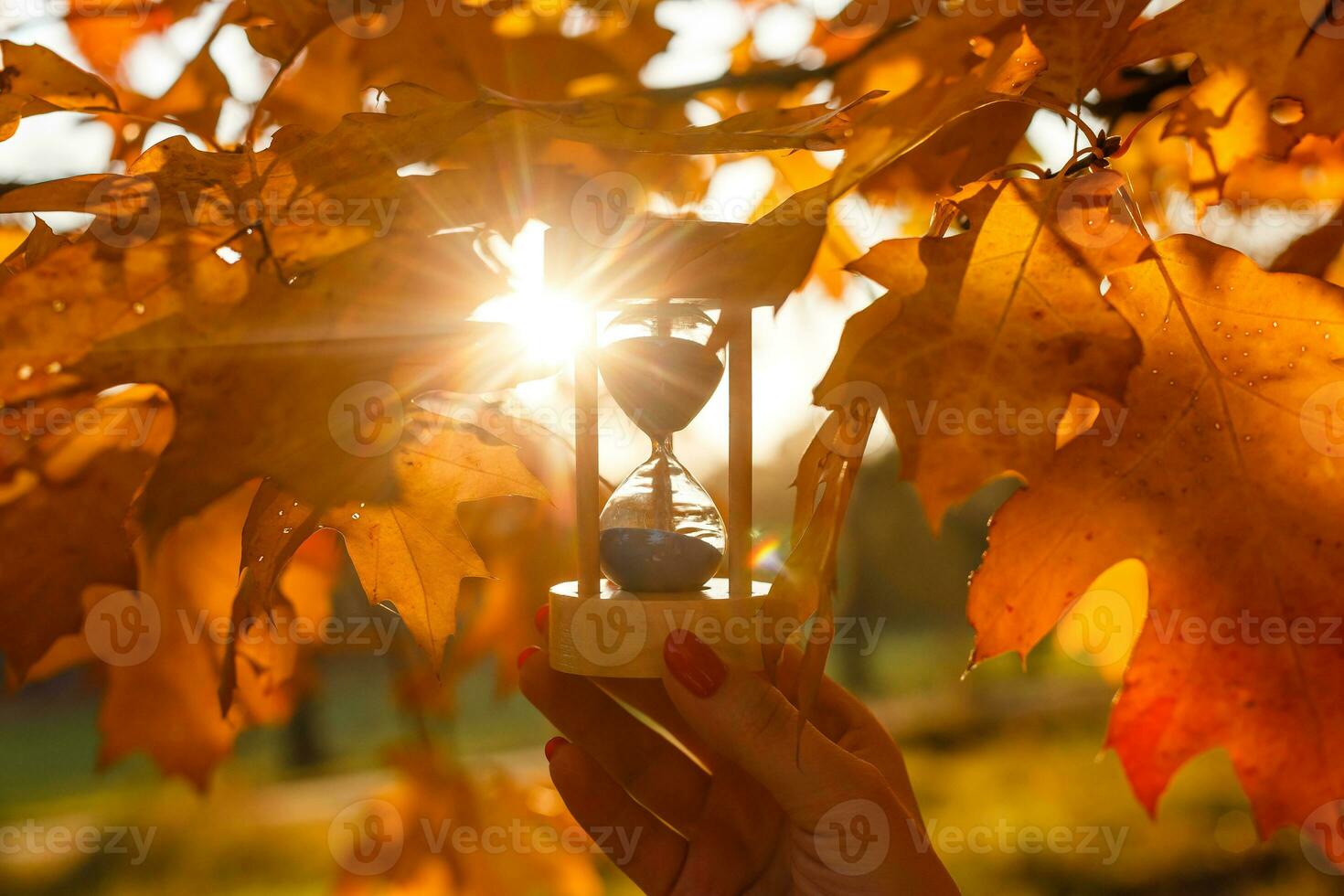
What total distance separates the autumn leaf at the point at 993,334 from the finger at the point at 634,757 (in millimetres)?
1045

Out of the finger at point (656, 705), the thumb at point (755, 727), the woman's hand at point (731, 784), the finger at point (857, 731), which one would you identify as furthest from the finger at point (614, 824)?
the thumb at point (755, 727)

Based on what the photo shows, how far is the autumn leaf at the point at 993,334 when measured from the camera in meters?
0.71

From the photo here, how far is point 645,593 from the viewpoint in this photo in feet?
4.03

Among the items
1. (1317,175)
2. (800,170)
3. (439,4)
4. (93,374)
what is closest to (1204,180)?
(1317,175)

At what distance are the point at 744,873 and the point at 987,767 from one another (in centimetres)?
770
